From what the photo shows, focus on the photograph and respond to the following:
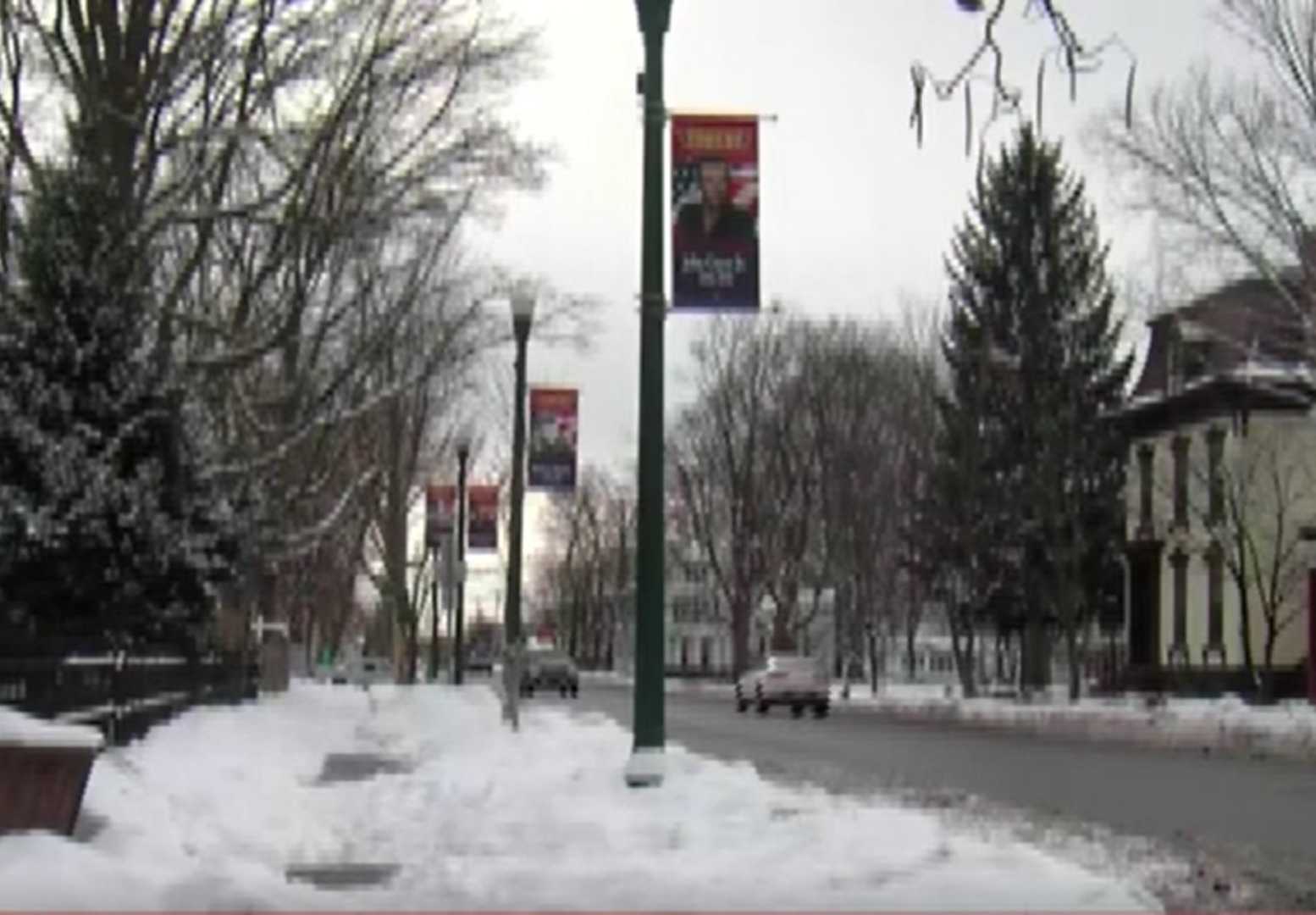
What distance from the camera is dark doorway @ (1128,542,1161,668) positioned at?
54156 millimetres

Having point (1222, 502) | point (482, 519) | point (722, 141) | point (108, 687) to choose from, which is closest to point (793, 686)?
point (482, 519)

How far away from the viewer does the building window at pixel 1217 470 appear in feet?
158

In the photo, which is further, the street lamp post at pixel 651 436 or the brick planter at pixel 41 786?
the street lamp post at pixel 651 436

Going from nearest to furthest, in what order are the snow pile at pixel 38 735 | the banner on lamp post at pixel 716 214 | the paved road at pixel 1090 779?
the snow pile at pixel 38 735 → the paved road at pixel 1090 779 → the banner on lamp post at pixel 716 214

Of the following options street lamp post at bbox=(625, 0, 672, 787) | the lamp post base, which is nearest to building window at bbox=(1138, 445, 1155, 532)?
street lamp post at bbox=(625, 0, 672, 787)

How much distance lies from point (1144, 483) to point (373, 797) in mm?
43026

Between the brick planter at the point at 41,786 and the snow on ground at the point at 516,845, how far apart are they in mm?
220

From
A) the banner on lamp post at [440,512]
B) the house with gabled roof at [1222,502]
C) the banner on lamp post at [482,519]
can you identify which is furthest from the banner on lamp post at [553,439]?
the house with gabled roof at [1222,502]

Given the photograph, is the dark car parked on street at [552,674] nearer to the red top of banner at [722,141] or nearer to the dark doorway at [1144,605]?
the dark doorway at [1144,605]

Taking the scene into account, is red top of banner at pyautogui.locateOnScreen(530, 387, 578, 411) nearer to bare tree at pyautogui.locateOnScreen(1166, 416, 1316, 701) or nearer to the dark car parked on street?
bare tree at pyautogui.locateOnScreen(1166, 416, 1316, 701)

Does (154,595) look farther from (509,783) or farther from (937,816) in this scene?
(937,816)

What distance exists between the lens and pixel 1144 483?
55.6 meters

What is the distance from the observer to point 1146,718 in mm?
35000

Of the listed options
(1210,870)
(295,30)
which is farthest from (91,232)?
(1210,870)
